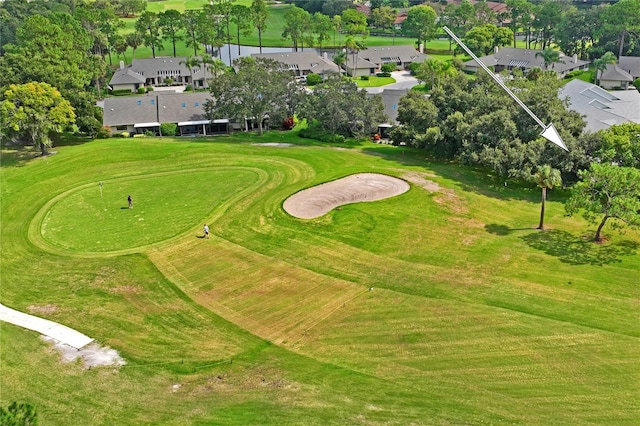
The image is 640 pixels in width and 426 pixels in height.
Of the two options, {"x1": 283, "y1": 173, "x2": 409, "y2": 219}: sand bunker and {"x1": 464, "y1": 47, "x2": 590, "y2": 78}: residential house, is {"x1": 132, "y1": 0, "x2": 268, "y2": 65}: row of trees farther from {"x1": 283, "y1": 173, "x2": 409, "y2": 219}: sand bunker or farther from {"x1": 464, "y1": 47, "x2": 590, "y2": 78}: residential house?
{"x1": 283, "y1": 173, "x2": 409, "y2": 219}: sand bunker

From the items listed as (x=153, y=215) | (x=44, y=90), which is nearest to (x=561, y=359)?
(x=153, y=215)

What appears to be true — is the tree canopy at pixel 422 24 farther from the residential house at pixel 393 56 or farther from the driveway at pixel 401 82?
the driveway at pixel 401 82

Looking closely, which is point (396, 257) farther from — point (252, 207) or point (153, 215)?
point (153, 215)

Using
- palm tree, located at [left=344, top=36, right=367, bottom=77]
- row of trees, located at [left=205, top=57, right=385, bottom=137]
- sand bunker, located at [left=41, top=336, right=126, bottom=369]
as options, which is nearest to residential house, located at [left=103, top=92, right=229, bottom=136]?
row of trees, located at [left=205, top=57, right=385, bottom=137]

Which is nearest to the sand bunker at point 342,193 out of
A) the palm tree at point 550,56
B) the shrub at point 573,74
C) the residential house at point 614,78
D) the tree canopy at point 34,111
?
the tree canopy at point 34,111

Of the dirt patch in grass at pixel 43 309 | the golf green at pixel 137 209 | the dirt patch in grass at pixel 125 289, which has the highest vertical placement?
the golf green at pixel 137 209

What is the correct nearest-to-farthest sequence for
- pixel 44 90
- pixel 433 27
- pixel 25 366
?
1. pixel 25 366
2. pixel 44 90
3. pixel 433 27
